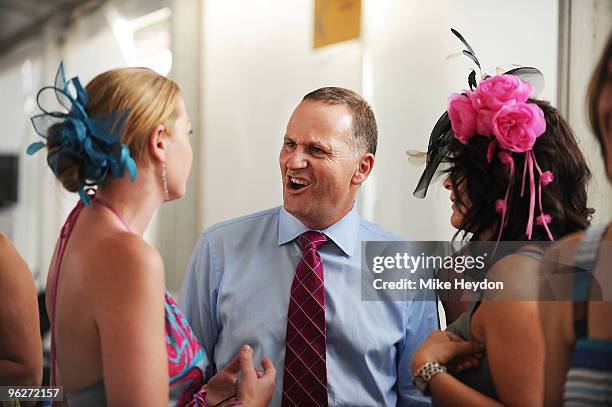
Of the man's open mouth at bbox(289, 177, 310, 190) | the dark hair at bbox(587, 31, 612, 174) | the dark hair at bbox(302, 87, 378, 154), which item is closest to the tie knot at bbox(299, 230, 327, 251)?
the man's open mouth at bbox(289, 177, 310, 190)

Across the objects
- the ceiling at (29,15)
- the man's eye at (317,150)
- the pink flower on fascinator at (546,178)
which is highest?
the ceiling at (29,15)

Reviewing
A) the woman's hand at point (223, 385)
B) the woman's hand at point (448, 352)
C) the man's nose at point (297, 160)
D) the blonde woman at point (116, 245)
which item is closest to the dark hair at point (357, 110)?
the man's nose at point (297, 160)

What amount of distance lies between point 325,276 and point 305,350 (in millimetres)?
174

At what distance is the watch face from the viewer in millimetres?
1611

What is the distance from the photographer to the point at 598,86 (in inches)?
60.2

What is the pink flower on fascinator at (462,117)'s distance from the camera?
5.11 ft

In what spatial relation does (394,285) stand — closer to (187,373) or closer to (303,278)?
(303,278)

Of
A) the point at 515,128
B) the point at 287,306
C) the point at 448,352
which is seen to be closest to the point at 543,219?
the point at 515,128

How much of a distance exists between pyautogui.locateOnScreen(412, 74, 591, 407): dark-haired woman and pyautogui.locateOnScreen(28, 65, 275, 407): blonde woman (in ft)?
1.94

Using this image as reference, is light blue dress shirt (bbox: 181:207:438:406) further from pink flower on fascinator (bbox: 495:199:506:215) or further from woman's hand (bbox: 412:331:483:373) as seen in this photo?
pink flower on fascinator (bbox: 495:199:506:215)

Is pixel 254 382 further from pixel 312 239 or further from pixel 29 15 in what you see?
pixel 29 15

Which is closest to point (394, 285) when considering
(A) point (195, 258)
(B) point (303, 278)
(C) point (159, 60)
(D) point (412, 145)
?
(B) point (303, 278)

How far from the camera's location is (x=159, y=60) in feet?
5.50

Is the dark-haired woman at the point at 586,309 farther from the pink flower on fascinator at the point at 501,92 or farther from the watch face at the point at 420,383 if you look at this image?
the watch face at the point at 420,383
